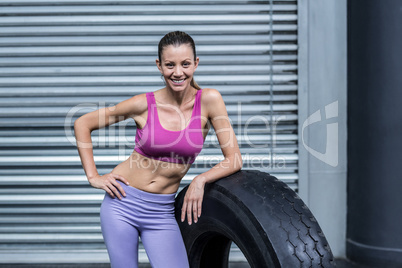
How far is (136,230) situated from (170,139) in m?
0.54

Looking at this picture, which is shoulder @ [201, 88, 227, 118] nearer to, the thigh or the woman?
the woman

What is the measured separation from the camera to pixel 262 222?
2.04m

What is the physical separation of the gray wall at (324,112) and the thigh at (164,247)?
2.18 m

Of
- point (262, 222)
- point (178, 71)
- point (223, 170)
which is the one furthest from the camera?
point (223, 170)

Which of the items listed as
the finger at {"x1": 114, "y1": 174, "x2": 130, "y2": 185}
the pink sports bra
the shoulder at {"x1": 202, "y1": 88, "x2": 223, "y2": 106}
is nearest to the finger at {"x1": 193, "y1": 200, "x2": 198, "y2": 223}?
the pink sports bra

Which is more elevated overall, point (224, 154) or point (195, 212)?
point (224, 154)

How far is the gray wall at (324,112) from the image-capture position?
165 inches

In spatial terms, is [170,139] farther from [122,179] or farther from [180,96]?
[122,179]

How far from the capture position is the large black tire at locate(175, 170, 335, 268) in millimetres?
1967

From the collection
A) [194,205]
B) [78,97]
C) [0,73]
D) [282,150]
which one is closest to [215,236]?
[194,205]

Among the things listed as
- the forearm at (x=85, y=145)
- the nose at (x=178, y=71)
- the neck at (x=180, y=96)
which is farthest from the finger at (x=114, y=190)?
the nose at (x=178, y=71)

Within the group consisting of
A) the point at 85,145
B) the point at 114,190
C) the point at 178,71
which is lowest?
the point at 114,190
